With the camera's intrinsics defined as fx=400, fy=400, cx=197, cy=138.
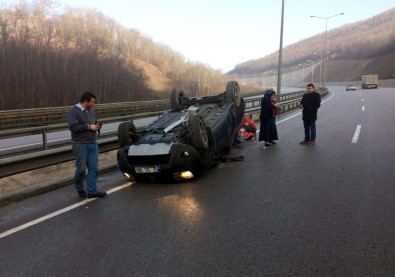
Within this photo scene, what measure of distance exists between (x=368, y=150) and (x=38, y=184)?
7747 millimetres

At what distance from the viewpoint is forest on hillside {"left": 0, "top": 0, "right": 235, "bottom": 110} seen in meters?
39.8

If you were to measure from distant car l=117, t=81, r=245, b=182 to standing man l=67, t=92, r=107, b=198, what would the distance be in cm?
89

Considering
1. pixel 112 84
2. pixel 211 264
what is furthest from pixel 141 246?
pixel 112 84

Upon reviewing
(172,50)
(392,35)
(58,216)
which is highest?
(392,35)

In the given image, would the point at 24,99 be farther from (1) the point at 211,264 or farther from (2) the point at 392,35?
(2) the point at 392,35

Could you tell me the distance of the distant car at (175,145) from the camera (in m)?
7.14

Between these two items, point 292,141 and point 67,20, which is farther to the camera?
point 67,20

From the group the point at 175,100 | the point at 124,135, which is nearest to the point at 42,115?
the point at 175,100

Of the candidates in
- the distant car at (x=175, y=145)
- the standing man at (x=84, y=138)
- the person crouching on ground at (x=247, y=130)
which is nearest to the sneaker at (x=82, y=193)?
the standing man at (x=84, y=138)

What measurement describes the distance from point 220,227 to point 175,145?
2568 mm

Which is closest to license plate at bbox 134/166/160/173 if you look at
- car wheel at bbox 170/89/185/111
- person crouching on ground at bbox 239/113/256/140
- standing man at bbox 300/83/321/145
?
car wheel at bbox 170/89/185/111

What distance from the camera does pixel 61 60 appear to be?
4834 centimetres

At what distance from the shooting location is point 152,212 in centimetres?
568

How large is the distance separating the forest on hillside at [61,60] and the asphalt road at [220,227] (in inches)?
1304
